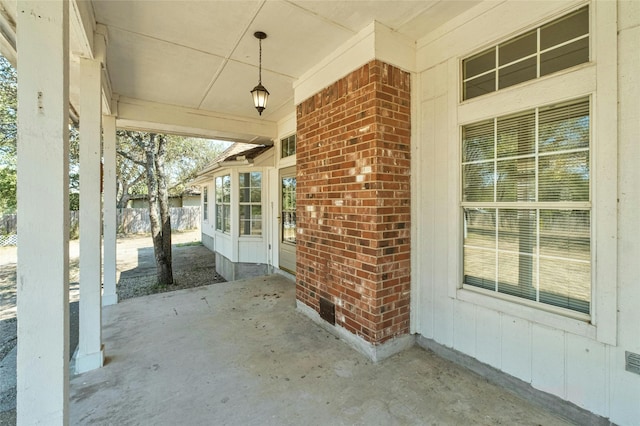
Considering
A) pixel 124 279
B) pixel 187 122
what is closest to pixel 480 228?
pixel 187 122

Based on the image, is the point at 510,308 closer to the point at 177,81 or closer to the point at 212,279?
the point at 177,81

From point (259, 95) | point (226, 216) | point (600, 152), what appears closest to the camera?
point (600, 152)

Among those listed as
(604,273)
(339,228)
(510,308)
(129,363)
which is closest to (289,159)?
(339,228)

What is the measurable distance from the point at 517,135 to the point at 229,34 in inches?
109

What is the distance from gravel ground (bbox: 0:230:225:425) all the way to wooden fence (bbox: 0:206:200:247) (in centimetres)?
192

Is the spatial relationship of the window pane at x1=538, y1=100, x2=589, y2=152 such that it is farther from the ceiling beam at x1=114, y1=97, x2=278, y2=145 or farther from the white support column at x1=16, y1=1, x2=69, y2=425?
the ceiling beam at x1=114, y1=97, x2=278, y2=145

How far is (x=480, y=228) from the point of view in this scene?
2547 mm

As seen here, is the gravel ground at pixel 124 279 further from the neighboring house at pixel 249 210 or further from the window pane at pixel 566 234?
the window pane at pixel 566 234

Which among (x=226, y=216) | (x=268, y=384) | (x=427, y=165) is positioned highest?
(x=427, y=165)

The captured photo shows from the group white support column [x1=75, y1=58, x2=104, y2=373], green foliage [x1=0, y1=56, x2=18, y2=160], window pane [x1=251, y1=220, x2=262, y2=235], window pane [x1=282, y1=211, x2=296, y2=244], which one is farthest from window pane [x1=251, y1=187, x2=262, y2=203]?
green foliage [x1=0, y1=56, x2=18, y2=160]

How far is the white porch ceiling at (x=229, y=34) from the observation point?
2455mm

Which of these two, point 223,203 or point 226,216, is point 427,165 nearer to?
point 226,216

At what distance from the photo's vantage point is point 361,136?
2859 mm

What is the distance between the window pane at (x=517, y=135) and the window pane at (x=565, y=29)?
508mm
